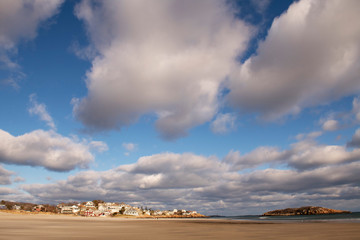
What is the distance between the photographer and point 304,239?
48.3ft

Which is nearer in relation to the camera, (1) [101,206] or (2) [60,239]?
(2) [60,239]

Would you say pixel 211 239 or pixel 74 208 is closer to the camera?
pixel 211 239

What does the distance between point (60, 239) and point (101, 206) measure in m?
200

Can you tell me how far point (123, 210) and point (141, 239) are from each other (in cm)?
18887

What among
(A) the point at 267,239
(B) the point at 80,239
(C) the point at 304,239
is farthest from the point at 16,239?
(C) the point at 304,239

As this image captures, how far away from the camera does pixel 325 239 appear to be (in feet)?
47.9

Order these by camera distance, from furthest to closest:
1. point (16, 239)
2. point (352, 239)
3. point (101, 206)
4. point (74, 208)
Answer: point (101, 206) < point (74, 208) < point (352, 239) < point (16, 239)

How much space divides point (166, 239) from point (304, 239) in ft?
27.9

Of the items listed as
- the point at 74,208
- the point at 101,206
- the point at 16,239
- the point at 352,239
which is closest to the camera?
the point at 16,239

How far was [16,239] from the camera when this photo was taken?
13266mm

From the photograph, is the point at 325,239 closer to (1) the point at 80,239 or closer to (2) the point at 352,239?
(2) the point at 352,239

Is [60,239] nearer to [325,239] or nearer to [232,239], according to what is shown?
[232,239]

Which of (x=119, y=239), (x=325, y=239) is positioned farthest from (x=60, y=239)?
(x=325, y=239)

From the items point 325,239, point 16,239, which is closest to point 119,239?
point 16,239
